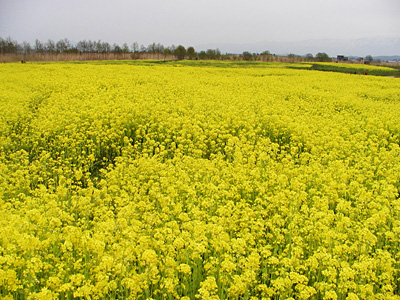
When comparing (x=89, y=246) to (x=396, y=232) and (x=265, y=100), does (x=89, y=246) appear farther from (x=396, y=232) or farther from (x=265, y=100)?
(x=265, y=100)

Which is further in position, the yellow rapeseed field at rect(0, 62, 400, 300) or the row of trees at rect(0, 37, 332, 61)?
the row of trees at rect(0, 37, 332, 61)

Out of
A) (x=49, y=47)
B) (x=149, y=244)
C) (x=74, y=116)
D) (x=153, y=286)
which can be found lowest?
(x=153, y=286)

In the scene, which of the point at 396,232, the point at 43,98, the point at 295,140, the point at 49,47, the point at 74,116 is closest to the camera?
the point at 396,232

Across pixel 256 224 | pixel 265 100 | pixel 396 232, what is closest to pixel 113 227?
pixel 256 224

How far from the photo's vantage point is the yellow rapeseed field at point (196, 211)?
3.66 m

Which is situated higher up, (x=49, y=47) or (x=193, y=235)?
(x=49, y=47)

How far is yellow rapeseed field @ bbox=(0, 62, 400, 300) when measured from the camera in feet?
12.0

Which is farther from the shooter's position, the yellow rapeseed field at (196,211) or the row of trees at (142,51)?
the row of trees at (142,51)

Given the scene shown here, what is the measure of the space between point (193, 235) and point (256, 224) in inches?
40.7

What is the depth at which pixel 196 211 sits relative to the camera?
4.90 meters

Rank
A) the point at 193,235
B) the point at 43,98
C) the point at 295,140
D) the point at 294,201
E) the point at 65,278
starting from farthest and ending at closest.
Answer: the point at 43,98, the point at 295,140, the point at 294,201, the point at 193,235, the point at 65,278

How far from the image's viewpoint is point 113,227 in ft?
14.6

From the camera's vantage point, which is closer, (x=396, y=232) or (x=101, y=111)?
(x=396, y=232)

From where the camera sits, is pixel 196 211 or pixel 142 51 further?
pixel 142 51
